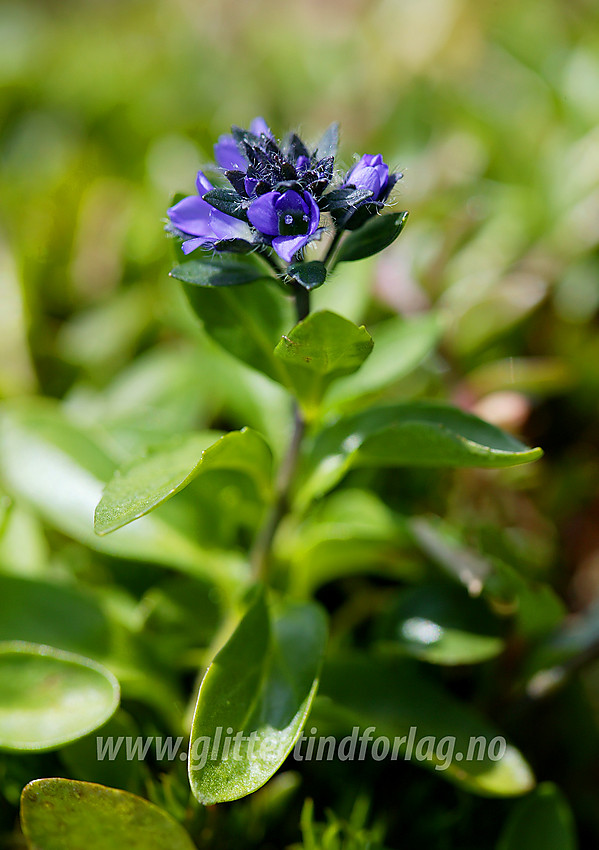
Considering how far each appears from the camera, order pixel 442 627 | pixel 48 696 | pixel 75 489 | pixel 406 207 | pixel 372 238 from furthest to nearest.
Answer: pixel 406 207 < pixel 75 489 < pixel 442 627 < pixel 48 696 < pixel 372 238

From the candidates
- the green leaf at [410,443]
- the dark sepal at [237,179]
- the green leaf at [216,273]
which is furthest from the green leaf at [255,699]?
the dark sepal at [237,179]

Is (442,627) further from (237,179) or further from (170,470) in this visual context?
(237,179)

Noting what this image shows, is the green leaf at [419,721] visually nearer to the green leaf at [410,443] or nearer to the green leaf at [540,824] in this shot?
the green leaf at [540,824]

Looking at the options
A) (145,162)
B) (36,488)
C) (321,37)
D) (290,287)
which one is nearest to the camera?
(290,287)

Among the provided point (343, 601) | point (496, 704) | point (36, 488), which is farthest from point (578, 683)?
point (36, 488)

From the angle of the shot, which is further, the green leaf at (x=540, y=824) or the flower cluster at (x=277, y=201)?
the green leaf at (x=540, y=824)

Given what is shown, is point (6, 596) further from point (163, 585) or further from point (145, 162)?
point (145, 162)

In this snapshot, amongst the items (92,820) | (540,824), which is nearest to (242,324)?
(92,820)
